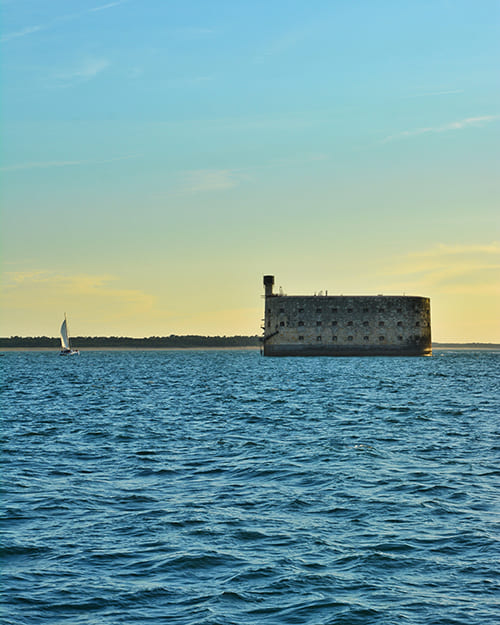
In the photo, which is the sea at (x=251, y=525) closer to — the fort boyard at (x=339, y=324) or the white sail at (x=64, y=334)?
the fort boyard at (x=339, y=324)

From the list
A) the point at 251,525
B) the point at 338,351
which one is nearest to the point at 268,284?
the point at 338,351

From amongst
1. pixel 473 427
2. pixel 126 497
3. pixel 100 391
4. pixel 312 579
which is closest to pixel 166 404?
pixel 100 391

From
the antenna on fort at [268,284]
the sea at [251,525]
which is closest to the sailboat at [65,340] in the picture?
the antenna on fort at [268,284]

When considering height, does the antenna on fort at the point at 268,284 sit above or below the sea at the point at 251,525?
above

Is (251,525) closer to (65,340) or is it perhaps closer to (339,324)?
(339,324)

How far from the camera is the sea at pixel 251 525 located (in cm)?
938

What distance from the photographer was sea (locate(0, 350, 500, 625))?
9.38 m

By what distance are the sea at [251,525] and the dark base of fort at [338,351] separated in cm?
9558

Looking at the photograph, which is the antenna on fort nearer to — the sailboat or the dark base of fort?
the dark base of fort

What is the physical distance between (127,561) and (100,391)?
41340 mm

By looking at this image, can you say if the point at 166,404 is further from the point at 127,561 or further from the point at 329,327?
the point at 329,327

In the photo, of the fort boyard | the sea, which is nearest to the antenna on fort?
the fort boyard

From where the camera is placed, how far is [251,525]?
13.1m

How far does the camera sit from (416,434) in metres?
25.2
